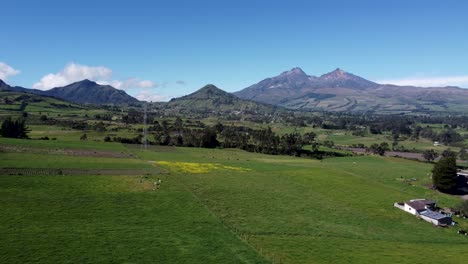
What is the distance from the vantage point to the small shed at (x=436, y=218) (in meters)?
53.2

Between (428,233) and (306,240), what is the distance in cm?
1902

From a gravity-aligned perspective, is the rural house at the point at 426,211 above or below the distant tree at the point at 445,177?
below

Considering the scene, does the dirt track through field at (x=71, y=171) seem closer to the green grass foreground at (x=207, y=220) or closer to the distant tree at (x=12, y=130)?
the green grass foreground at (x=207, y=220)

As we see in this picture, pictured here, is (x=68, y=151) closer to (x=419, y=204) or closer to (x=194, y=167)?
(x=194, y=167)

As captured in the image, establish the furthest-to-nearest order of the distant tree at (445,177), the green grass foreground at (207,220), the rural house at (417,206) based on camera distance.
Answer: the distant tree at (445,177) < the rural house at (417,206) < the green grass foreground at (207,220)

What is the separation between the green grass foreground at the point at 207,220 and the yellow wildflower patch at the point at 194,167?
273 centimetres

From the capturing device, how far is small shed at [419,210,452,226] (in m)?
53.2

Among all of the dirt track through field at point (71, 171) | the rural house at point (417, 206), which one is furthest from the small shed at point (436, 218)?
the dirt track through field at point (71, 171)

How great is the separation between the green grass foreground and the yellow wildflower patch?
108 inches

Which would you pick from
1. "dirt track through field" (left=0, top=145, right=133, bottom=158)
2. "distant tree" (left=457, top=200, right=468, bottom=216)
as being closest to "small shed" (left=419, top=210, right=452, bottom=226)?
"distant tree" (left=457, top=200, right=468, bottom=216)

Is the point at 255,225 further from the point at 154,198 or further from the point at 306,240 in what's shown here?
the point at 154,198

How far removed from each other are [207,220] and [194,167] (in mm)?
37040

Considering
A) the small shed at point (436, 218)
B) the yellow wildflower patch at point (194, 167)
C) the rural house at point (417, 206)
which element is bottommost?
the small shed at point (436, 218)

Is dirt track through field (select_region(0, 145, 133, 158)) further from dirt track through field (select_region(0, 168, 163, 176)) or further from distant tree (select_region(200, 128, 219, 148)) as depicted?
distant tree (select_region(200, 128, 219, 148))
